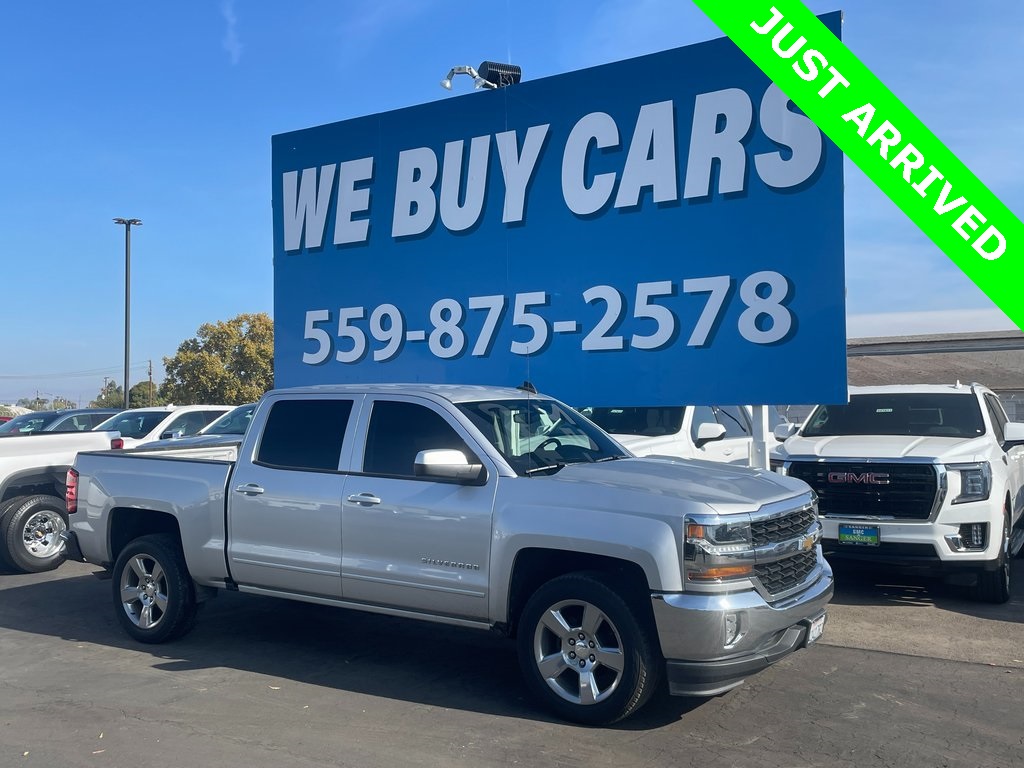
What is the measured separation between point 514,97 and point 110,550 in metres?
6.55

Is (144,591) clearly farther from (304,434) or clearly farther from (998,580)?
(998,580)

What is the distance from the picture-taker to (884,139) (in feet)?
24.3

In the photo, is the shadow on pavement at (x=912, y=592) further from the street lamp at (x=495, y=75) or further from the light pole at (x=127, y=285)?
the light pole at (x=127, y=285)

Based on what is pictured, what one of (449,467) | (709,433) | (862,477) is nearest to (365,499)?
(449,467)

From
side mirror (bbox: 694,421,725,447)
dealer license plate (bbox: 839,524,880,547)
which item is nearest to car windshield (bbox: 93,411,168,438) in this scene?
side mirror (bbox: 694,421,725,447)

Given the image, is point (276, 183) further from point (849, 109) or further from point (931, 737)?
point (931, 737)

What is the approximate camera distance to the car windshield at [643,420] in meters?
10.1

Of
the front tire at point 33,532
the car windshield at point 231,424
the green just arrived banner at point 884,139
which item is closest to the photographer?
the green just arrived banner at point 884,139

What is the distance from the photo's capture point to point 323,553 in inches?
236

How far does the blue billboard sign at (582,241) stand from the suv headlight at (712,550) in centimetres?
443

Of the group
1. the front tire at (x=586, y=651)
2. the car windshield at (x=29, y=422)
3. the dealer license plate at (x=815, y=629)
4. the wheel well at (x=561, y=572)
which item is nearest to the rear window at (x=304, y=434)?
the wheel well at (x=561, y=572)

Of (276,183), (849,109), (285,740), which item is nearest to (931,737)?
(285,740)

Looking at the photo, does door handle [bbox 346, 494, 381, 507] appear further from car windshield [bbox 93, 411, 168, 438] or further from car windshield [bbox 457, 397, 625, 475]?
car windshield [bbox 93, 411, 168, 438]

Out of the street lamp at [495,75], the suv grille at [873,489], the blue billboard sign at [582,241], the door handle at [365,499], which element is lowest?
the suv grille at [873,489]
